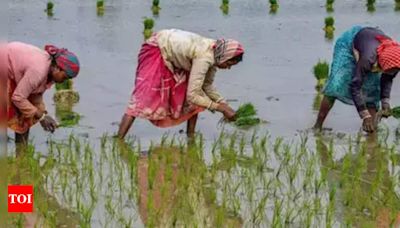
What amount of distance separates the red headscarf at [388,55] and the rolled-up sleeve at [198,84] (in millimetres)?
1237

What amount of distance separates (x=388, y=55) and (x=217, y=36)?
7040 millimetres

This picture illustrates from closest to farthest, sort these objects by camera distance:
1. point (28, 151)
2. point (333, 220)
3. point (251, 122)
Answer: point (333, 220)
point (28, 151)
point (251, 122)

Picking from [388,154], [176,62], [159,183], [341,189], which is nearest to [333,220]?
[341,189]

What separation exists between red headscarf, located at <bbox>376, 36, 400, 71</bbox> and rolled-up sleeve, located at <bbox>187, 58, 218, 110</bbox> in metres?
1.24

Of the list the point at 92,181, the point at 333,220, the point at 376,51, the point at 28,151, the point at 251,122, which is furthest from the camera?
the point at 251,122

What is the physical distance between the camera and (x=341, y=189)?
5.60 metres

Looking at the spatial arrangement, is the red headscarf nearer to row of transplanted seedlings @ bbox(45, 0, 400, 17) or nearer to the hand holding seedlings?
the hand holding seedlings

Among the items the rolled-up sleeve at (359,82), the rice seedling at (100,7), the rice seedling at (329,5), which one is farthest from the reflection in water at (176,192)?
the rice seedling at (329,5)

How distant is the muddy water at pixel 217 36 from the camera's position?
305 inches

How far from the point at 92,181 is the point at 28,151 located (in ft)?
2.53

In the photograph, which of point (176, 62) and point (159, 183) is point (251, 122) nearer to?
point (176, 62)

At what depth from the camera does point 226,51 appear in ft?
20.8

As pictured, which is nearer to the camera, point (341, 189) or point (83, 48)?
point (341, 189)

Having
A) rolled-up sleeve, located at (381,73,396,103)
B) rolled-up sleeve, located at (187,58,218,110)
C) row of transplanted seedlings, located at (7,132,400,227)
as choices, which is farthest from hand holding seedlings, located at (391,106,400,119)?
rolled-up sleeve, located at (187,58,218,110)
